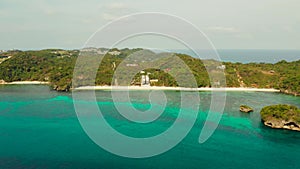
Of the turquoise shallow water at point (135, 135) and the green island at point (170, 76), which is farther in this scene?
the green island at point (170, 76)

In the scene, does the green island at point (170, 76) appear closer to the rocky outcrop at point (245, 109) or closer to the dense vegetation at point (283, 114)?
the rocky outcrop at point (245, 109)

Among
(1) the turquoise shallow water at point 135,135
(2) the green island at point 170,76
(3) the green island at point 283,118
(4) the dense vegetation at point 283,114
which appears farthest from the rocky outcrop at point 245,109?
(2) the green island at point 170,76

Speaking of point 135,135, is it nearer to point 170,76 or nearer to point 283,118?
point 283,118

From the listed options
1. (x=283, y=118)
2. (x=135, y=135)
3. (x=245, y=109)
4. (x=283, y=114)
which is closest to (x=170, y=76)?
(x=245, y=109)

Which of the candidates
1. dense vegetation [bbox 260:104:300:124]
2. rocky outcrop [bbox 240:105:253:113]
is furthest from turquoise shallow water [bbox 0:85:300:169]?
dense vegetation [bbox 260:104:300:124]

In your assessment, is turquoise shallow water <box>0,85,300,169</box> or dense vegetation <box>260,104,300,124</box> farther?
dense vegetation <box>260,104,300,124</box>

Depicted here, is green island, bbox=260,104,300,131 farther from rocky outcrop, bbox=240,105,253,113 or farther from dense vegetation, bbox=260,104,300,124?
rocky outcrop, bbox=240,105,253,113

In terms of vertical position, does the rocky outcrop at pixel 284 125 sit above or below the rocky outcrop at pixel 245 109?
below
